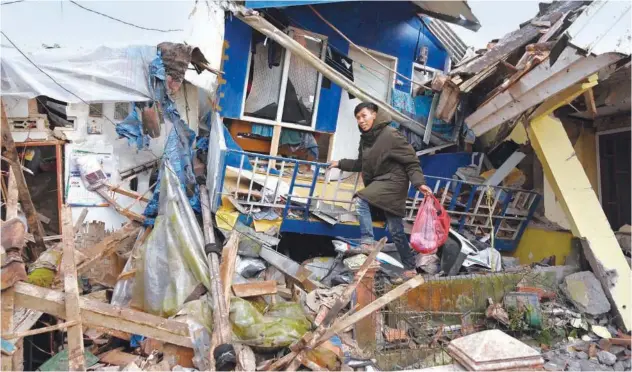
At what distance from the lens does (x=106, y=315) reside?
3391 mm

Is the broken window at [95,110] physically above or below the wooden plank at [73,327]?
above

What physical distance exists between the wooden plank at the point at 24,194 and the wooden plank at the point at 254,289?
253cm

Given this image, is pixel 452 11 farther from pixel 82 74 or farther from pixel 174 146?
pixel 82 74

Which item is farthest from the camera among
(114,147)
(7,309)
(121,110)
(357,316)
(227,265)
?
(121,110)

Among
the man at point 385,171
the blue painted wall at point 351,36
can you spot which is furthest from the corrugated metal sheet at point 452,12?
the man at point 385,171

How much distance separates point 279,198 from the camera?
596 centimetres

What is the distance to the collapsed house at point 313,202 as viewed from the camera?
3.96 metres

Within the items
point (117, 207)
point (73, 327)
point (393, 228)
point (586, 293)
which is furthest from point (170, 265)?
point (586, 293)

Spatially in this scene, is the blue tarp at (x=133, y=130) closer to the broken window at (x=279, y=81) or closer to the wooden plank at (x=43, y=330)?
the broken window at (x=279, y=81)

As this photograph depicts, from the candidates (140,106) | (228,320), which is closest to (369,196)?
(228,320)

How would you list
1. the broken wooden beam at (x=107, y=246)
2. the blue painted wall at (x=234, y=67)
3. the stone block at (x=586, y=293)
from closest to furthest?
the stone block at (x=586, y=293) < the broken wooden beam at (x=107, y=246) < the blue painted wall at (x=234, y=67)

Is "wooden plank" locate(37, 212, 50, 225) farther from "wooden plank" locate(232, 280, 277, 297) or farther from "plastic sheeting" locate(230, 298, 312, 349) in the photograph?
"plastic sheeting" locate(230, 298, 312, 349)

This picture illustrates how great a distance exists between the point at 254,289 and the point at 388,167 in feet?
6.47

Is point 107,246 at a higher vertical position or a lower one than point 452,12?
lower
